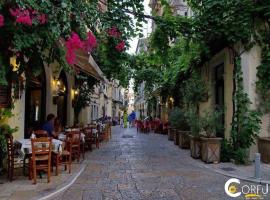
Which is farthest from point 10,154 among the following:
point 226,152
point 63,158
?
point 226,152

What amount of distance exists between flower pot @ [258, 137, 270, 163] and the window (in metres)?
7.43

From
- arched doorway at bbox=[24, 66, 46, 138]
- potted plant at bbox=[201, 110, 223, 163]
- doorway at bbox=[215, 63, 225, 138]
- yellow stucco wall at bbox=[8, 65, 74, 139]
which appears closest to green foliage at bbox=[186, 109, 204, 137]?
potted plant at bbox=[201, 110, 223, 163]

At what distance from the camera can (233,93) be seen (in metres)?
13.2

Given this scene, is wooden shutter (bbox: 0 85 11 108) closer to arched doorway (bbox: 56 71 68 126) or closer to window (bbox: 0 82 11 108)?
window (bbox: 0 82 11 108)

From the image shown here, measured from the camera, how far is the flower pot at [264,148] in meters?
11.8

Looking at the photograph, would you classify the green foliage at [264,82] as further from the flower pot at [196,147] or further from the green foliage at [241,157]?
the flower pot at [196,147]

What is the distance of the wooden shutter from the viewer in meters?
10.2

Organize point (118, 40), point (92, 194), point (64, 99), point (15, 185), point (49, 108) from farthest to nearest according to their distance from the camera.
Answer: point (64, 99) < point (49, 108) < point (118, 40) < point (15, 185) < point (92, 194)

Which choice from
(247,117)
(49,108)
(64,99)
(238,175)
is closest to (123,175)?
(238,175)

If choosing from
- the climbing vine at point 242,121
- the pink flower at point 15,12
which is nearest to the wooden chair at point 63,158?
the pink flower at point 15,12

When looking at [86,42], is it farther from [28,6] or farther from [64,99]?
[64,99]

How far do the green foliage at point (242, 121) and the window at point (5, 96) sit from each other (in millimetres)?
6874

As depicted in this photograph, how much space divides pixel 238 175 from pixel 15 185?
213 inches

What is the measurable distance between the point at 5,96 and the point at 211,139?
20.3ft
